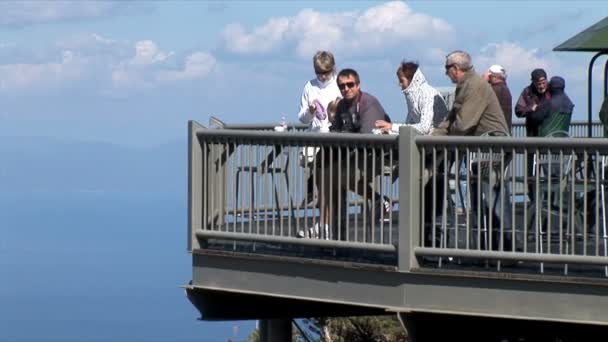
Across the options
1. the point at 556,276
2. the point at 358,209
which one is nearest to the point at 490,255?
the point at 556,276

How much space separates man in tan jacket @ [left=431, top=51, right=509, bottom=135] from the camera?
15336 mm

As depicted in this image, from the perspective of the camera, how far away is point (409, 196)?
1523cm

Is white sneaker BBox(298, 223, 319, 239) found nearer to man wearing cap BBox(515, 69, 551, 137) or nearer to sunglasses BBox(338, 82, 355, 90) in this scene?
sunglasses BBox(338, 82, 355, 90)

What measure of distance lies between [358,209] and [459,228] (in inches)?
65.2

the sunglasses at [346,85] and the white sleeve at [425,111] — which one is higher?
the sunglasses at [346,85]

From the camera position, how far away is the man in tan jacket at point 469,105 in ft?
50.3

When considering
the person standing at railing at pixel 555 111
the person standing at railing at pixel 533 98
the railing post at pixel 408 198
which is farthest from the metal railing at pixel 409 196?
the person standing at railing at pixel 533 98

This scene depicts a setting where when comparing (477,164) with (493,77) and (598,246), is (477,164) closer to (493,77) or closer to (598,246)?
(598,246)

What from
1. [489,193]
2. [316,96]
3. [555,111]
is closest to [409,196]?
[489,193]

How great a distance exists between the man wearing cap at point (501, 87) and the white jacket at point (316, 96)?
1482 millimetres

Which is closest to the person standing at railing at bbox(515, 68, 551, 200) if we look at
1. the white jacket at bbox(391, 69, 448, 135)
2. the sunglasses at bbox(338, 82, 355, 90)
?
the white jacket at bbox(391, 69, 448, 135)

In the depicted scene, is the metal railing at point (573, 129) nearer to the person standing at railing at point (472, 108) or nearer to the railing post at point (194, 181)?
the railing post at point (194, 181)

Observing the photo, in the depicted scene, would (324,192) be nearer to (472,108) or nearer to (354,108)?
(354,108)

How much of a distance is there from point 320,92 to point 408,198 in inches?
92.7
